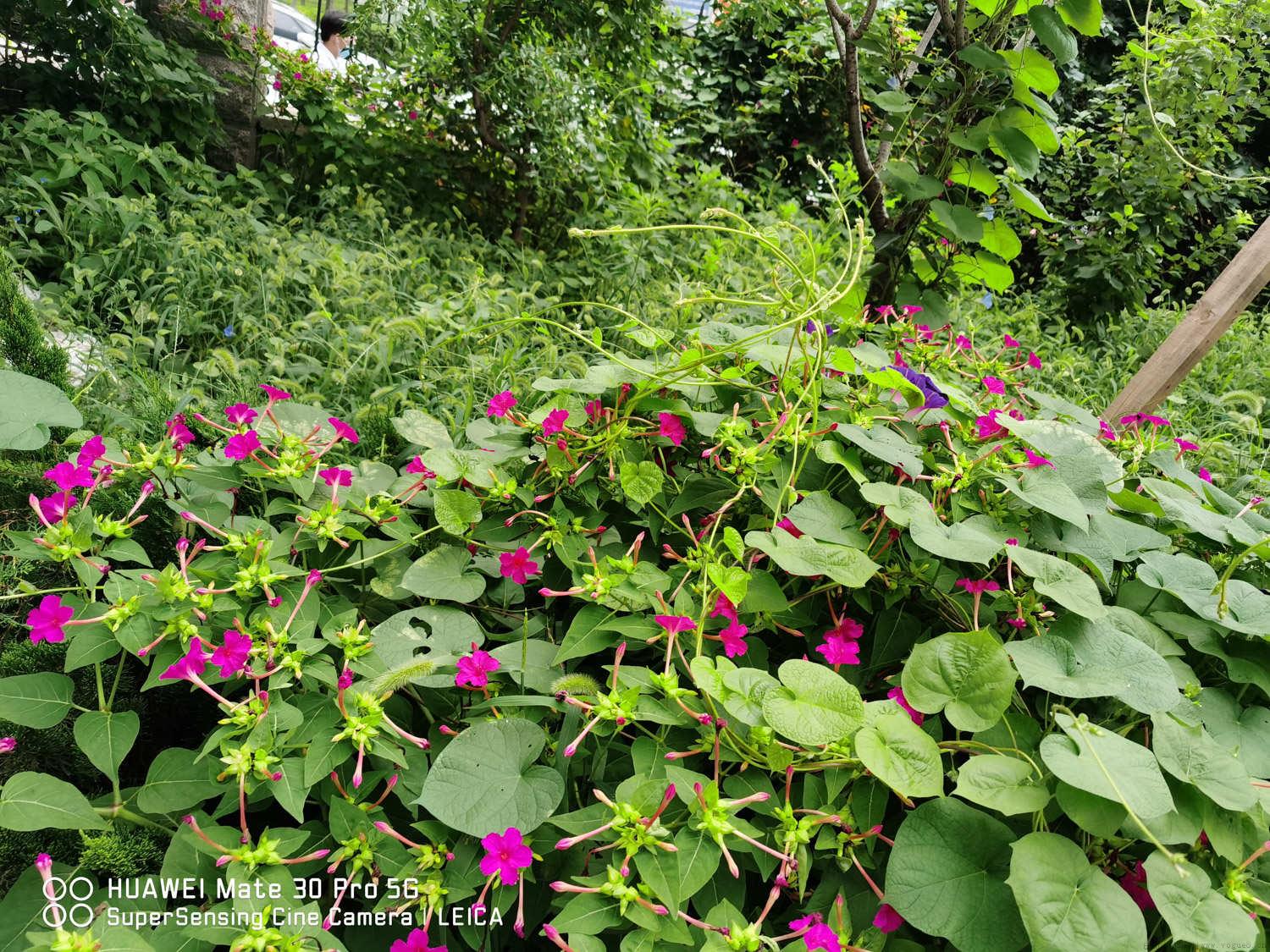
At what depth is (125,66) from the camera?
345 cm

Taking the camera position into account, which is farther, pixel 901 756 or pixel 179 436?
pixel 179 436

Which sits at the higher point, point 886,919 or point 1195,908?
point 1195,908

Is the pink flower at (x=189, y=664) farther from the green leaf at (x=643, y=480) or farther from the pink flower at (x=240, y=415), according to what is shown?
the green leaf at (x=643, y=480)

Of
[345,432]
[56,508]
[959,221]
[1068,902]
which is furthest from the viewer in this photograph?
[959,221]

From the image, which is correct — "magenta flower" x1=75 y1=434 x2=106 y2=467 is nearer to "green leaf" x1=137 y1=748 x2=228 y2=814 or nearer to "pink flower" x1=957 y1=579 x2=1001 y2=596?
"green leaf" x1=137 y1=748 x2=228 y2=814

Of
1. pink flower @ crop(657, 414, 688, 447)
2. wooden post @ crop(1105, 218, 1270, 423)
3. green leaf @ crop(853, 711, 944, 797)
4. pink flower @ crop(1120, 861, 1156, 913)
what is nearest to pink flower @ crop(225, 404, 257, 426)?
pink flower @ crop(657, 414, 688, 447)

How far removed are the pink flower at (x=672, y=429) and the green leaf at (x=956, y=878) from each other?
0.61 meters

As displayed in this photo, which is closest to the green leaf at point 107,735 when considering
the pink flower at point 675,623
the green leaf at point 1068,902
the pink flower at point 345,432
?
the pink flower at point 345,432

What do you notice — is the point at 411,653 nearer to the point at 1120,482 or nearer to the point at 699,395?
the point at 699,395

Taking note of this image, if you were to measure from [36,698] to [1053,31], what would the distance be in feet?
6.88

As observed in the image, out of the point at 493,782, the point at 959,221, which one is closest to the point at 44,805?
the point at 493,782

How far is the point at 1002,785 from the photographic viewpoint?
2.59 ft

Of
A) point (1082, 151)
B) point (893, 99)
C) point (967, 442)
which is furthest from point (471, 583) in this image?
point (1082, 151)

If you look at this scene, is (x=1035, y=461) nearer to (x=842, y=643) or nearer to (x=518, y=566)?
(x=842, y=643)
